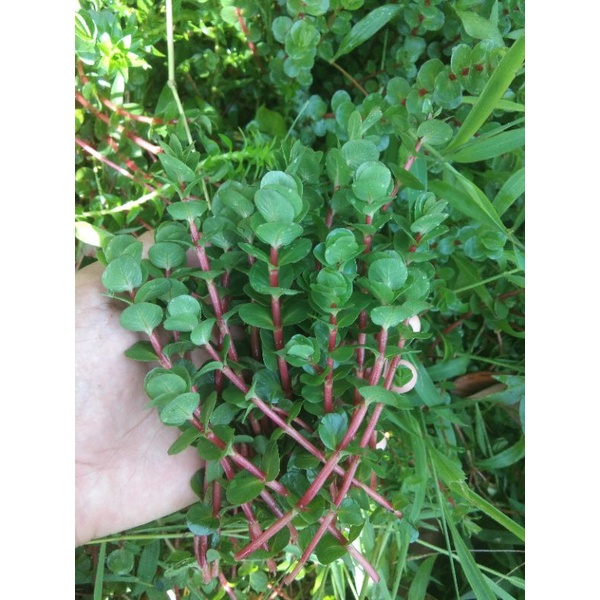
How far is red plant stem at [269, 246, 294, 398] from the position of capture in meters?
0.56

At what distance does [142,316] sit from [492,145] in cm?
48

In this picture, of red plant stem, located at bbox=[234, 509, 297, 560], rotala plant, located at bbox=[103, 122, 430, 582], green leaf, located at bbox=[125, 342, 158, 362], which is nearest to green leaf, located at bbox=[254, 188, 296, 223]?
rotala plant, located at bbox=[103, 122, 430, 582]

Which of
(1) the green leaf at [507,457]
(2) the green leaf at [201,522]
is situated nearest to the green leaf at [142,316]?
(2) the green leaf at [201,522]

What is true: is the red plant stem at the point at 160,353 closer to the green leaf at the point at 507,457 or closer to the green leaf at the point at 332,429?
the green leaf at the point at 332,429

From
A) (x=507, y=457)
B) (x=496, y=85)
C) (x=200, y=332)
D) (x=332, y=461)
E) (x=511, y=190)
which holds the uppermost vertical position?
(x=496, y=85)

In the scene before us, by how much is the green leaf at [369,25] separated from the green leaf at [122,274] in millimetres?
512

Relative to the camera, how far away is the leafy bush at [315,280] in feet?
1.94

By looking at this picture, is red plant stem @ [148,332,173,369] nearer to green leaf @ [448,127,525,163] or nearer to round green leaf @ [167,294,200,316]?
round green leaf @ [167,294,200,316]

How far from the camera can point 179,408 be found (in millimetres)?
566

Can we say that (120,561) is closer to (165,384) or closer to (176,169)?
(165,384)

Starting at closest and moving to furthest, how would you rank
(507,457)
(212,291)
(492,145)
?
(212,291) < (492,145) < (507,457)

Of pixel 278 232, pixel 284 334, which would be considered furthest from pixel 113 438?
pixel 278 232

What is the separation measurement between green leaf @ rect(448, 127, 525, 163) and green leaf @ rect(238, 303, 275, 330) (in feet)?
1.15
